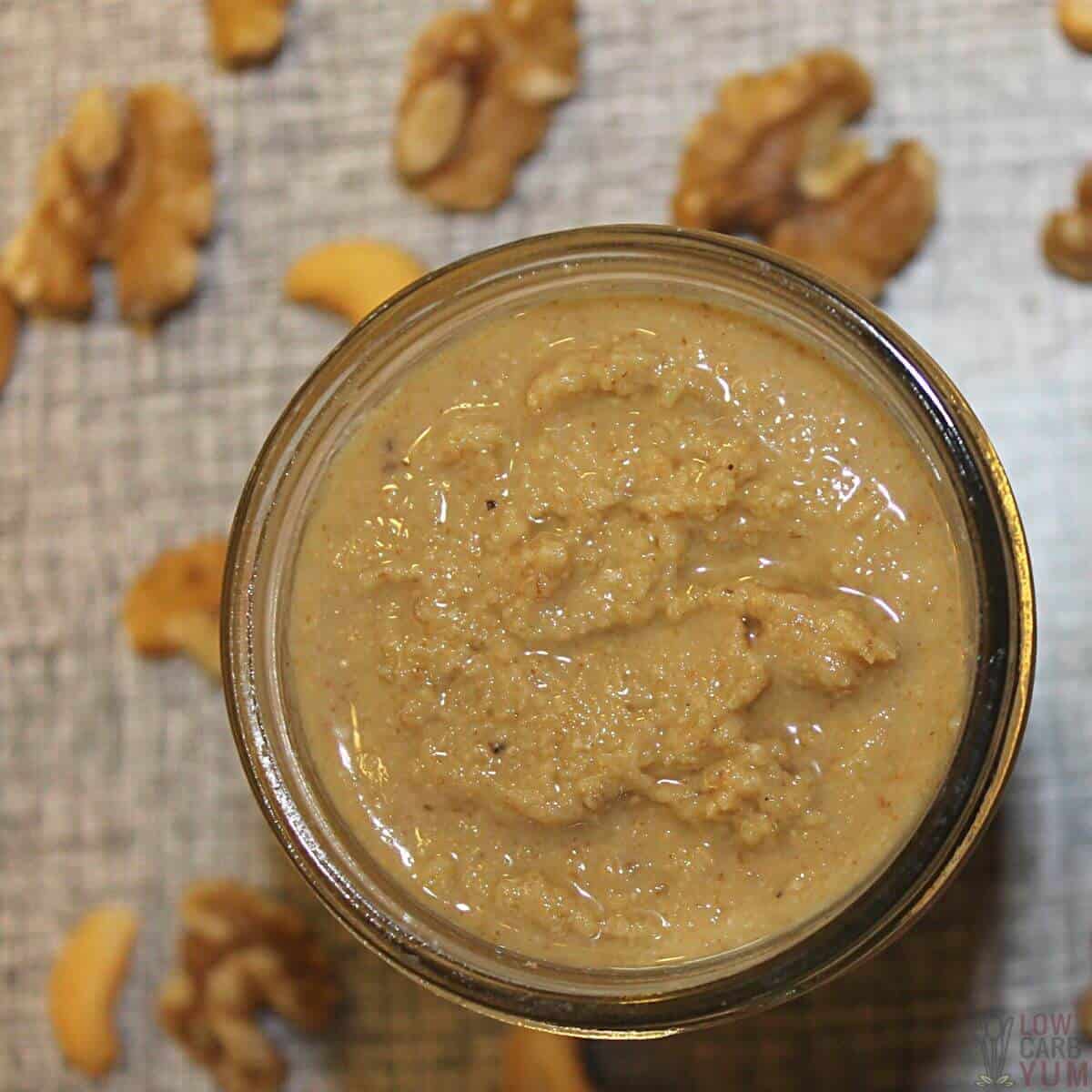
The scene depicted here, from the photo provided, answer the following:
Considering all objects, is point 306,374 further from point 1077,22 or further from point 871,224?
point 1077,22

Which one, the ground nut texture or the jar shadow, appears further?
the jar shadow

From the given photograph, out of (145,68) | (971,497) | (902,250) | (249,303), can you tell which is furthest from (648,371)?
(145,68)

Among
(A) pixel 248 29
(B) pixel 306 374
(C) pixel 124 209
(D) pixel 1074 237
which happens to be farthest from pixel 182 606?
(D) pixel 1074 237

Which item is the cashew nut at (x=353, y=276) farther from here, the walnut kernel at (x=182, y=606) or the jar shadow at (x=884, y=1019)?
the jar shadow at (x=884, y=1019)

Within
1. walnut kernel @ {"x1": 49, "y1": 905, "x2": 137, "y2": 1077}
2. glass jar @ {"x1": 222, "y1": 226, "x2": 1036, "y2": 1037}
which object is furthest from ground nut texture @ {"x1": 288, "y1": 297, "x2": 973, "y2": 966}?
walnut kernel @ {"x1": 49, "y1": 905, "x2": 137, "y2": 1077}

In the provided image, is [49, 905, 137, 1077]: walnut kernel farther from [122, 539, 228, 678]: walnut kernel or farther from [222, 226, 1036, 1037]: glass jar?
[222, 226, 1036, 1037]: glass jar
